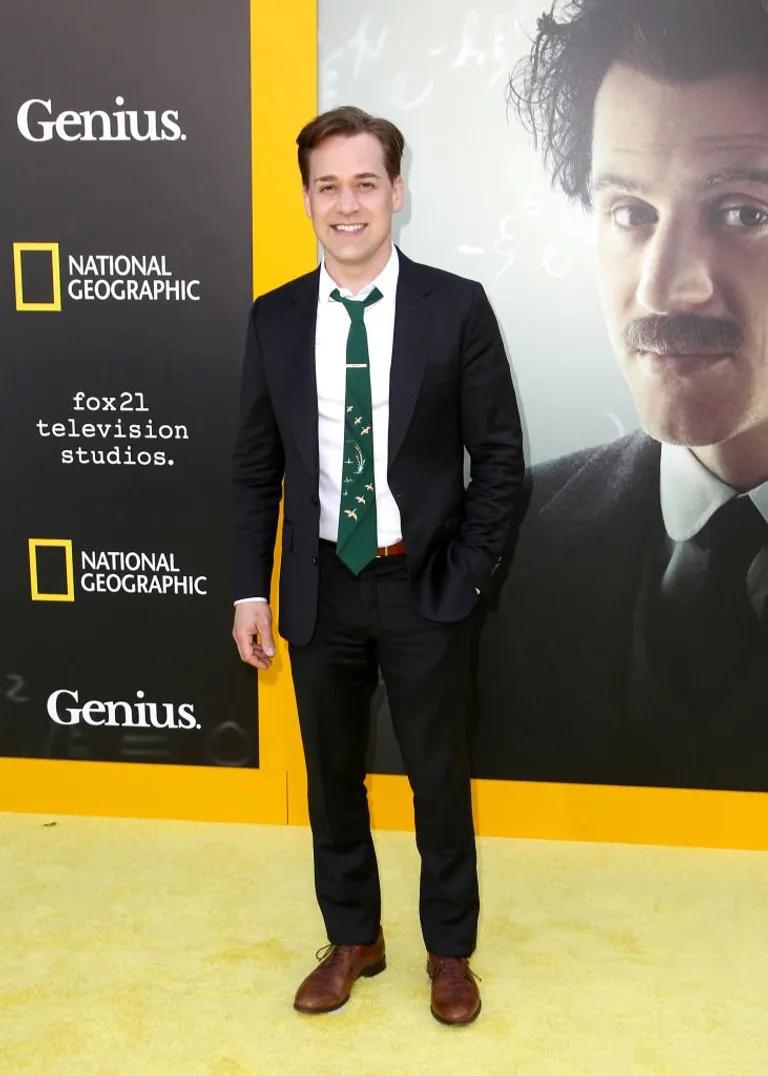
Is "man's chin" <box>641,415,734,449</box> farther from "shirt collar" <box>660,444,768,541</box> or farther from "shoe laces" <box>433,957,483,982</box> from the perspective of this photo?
"shoe laces" <box>433,957,483,982</box>

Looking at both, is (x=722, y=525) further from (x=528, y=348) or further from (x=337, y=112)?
(x=337, y=112)

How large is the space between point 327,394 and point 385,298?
226 millimetres

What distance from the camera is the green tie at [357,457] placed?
2.11 meters

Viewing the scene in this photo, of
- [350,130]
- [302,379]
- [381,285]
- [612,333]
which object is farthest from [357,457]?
[612,333]

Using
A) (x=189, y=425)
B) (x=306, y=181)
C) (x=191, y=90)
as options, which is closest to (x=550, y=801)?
(x=189, y=425)

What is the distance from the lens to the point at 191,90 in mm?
2906

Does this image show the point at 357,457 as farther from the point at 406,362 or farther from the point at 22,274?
the point at 22,274

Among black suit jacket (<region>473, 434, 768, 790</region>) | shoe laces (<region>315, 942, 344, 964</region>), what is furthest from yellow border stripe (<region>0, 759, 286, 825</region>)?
shoe laces (<region>315, 942, 344, 964</region>)

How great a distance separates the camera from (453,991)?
2232mm

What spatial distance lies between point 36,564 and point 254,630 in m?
1.16

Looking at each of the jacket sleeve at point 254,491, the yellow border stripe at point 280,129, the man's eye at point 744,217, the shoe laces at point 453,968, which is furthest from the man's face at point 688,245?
the shoe laces at point 453,968

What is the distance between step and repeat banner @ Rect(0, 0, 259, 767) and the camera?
2.92m

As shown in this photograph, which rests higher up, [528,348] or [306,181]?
[306,181]

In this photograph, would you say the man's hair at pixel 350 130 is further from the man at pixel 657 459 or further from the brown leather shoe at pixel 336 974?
the brown leather shoe at pixel 336 974
